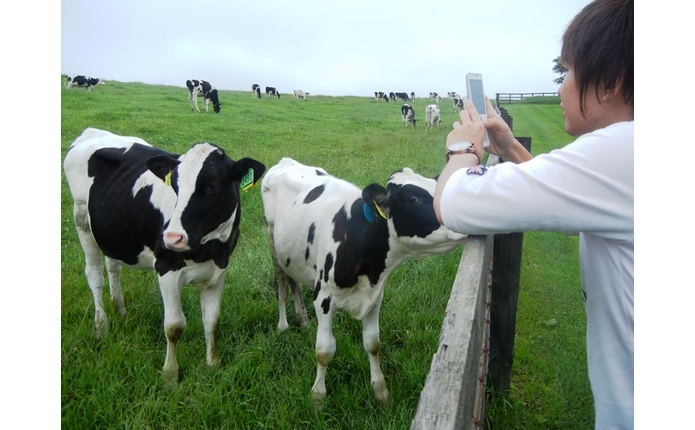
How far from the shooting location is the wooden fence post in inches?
102

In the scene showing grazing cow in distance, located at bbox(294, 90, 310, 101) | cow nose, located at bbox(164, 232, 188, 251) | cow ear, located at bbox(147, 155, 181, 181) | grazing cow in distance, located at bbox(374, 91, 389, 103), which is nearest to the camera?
cow nose, located at bbox(164, 232, 188, 251)

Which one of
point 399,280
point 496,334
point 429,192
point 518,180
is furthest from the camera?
point 399,280

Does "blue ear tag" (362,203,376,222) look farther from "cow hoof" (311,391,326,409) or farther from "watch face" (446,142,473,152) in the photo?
"watch face" (446,142,473,152)

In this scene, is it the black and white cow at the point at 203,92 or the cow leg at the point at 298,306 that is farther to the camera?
the black and white cow at the point at 203,92

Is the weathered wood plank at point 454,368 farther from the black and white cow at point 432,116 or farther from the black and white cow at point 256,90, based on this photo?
the black and white cow at point 256,90

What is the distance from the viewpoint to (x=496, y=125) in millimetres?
1629

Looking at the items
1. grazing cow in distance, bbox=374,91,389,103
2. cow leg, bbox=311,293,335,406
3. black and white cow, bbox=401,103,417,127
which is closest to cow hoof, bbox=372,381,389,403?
cow leg, bbox=311,293,335,406

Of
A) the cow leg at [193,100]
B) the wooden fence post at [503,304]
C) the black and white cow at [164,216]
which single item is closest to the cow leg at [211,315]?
the black and white cow at [164,216]

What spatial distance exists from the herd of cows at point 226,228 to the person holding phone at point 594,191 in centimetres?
106

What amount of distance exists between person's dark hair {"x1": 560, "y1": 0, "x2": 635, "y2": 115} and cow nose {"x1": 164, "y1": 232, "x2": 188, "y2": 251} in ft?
6.30

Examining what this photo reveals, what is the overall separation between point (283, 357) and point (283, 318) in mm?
518

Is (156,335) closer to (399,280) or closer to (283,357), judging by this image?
(283,357)

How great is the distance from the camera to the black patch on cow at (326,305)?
270 cm
